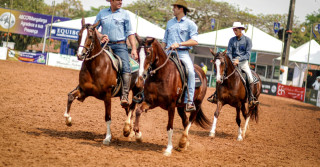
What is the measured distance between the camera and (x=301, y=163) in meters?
7.66

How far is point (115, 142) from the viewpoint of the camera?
299 inches

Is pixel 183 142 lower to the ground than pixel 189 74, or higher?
lower

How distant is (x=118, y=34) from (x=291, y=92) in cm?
2824

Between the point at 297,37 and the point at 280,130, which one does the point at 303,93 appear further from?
the point at 297,37

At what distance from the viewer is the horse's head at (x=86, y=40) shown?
6.81 metres

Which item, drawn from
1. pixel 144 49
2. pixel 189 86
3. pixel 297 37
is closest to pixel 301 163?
pixel 189 86

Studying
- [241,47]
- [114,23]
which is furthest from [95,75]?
[241,47]

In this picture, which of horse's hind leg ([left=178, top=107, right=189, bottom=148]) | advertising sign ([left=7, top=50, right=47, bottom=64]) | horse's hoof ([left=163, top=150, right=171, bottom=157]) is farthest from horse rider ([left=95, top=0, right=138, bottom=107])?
advertising sign ([left=7, top=50, right=47, bottom=64])

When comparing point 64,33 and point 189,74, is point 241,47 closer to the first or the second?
point 189,74

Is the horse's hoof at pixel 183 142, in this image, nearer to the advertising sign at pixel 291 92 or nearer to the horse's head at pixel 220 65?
the horse's head at pixel 220 65

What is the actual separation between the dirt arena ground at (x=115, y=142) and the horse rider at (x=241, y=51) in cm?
132

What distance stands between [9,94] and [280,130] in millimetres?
9619

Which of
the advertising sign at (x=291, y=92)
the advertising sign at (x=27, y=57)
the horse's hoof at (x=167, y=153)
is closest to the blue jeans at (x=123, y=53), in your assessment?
the horse's hoof at (x=167, y=153)

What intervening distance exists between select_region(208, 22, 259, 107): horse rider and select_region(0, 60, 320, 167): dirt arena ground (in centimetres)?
132
